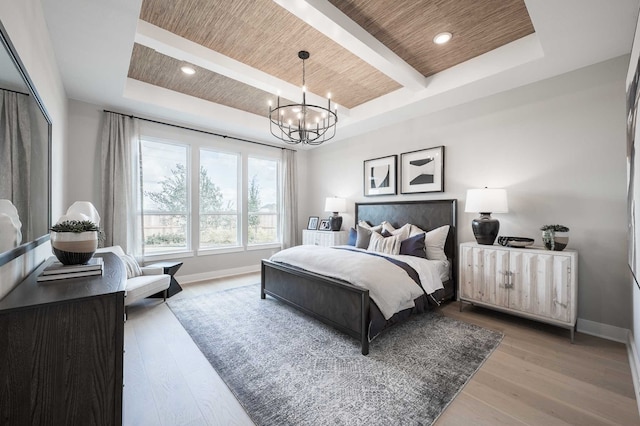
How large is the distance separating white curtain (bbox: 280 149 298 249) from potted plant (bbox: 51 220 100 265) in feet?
13.9

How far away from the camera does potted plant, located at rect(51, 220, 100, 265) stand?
1.54m

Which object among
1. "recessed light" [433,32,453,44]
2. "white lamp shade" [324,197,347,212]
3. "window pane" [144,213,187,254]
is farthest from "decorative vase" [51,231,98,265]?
"white lamp shade" [324,197,347,212]

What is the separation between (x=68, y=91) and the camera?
3.35 meters

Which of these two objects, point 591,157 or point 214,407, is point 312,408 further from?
point 591,157

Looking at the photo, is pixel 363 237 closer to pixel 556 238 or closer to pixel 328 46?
pixel 556 238

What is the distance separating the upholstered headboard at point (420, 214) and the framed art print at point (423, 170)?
0.24 m

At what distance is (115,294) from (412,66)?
3.68 metres

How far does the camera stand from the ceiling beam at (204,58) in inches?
99.0

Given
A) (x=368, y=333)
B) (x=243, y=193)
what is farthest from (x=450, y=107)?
(x=243, y=193)

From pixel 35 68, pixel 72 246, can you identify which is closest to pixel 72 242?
pixel 72 246

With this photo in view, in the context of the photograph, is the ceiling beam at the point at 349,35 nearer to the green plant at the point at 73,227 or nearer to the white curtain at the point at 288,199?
the green plant at the point at 73,227

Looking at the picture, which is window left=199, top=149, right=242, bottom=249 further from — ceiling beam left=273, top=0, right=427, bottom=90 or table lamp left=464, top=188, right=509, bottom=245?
table lamp left=464, top=188, right=509, bottom=245

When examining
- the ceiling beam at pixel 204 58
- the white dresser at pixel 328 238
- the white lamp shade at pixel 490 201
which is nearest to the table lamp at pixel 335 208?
the white dresser at pixel 328 238

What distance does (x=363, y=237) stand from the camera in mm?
4184
